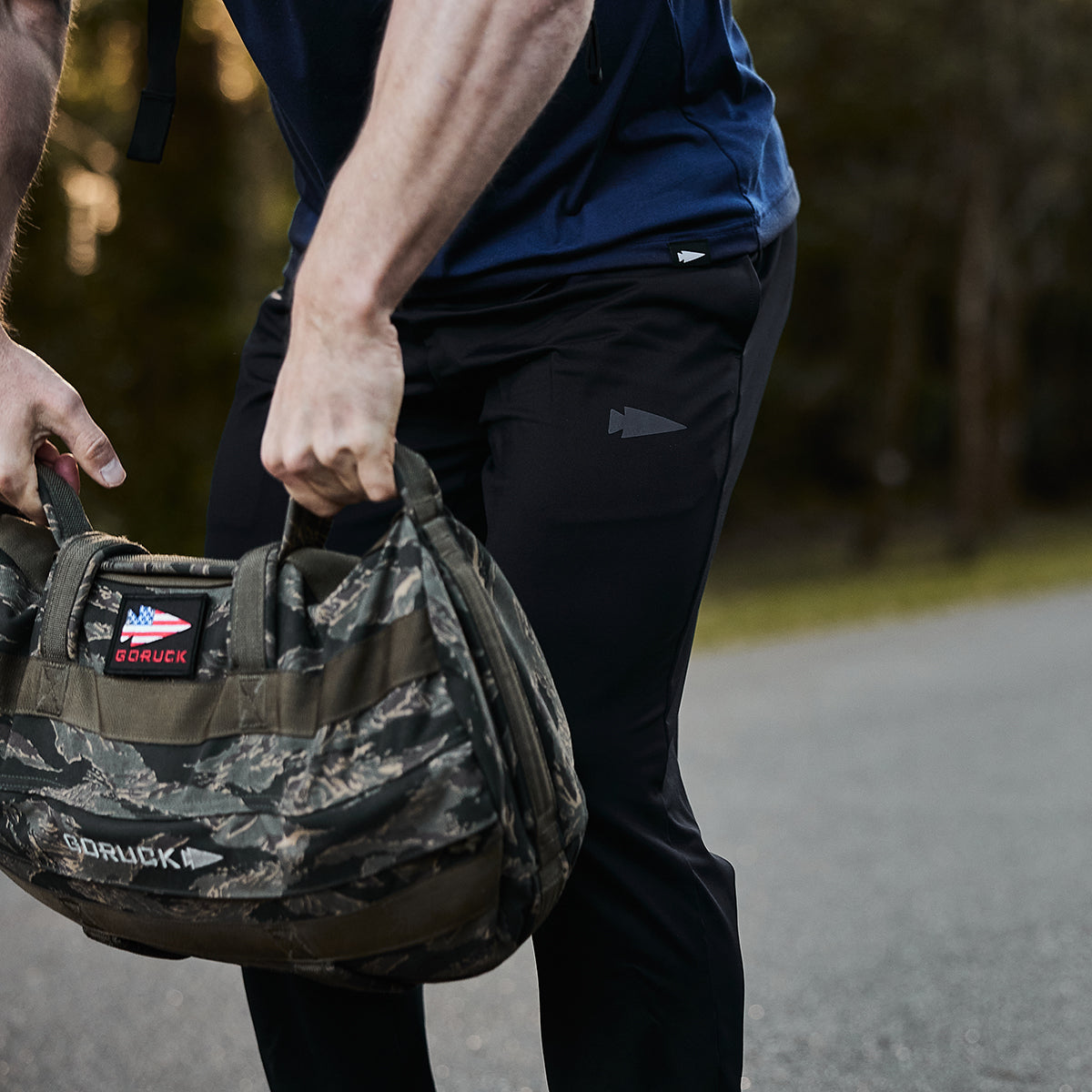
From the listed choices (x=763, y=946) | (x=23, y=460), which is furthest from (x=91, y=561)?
(x=763, y=946)

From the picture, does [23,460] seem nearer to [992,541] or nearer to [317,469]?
[317,469]

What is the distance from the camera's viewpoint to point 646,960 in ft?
4.73

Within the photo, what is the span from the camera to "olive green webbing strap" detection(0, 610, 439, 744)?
48.4 inches

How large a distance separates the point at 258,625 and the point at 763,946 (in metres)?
2.38

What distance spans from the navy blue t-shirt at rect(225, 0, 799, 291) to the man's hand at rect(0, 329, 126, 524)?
40 cm

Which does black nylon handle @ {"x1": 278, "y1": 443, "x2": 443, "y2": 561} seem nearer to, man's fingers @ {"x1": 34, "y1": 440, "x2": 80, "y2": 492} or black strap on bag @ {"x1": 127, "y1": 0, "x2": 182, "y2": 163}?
man's fingers @ {"x1": 34, "y1": 440, "x2": 80, "y2": 492}

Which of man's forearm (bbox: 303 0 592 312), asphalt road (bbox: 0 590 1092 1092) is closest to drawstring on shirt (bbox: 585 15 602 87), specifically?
man's forearm (bbox: 303 0 592 312)

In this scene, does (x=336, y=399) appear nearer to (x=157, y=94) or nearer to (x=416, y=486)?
(x=416, y=486)

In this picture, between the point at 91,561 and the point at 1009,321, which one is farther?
the point at 1009,321

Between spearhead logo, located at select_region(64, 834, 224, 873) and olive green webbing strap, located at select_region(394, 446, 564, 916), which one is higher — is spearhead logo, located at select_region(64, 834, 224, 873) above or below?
below

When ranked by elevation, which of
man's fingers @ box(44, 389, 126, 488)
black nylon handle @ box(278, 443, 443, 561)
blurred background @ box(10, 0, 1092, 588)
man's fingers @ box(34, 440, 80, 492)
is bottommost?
blurred background @ box(10, 0, 1092, 588)

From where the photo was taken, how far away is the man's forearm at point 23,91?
5.41 ft

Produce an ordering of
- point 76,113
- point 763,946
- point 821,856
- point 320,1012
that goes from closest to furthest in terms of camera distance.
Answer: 1. point 320,1012
2. point 763,946
3. point 821,856
4. point 76,113

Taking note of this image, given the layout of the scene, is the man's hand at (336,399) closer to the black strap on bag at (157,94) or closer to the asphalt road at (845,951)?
the black strap on bag at (157,94)
